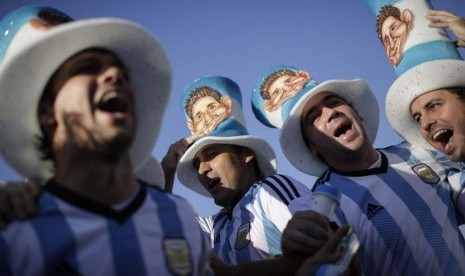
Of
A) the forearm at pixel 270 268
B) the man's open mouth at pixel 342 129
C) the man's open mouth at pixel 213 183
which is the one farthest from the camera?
the man's open mouth at pixel 213 183

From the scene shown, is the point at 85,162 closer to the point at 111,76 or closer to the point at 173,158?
the point at 111,76

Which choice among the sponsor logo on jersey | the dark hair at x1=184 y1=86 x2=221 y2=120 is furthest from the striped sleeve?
the dark hair at x1=184 y1=86 x2=221 y2=120

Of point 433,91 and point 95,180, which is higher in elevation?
point 433,91

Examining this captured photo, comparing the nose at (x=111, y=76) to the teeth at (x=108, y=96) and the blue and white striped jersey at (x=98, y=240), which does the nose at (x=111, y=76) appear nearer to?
the teeth at (x=108, y=96)

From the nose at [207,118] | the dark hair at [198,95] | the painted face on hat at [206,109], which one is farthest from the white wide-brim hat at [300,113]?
the dark hair at [198,95]

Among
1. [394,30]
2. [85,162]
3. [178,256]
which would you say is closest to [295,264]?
[178,256]

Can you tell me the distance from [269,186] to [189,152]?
5.03ft

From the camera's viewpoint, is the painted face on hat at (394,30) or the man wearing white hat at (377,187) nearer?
the man wearing white hat at (377,187)

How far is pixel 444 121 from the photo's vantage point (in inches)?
133

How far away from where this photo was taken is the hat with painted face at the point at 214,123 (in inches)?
183

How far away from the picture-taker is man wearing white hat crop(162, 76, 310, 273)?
3.27 m

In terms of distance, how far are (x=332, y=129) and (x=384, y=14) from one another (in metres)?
1.41

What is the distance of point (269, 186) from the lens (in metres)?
3.35

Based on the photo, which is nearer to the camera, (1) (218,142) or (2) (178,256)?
(2) (178,256)
